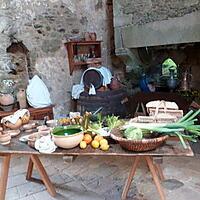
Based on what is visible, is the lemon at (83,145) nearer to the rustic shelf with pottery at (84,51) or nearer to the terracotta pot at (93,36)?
the rustic shelf with pottery at (84,51)

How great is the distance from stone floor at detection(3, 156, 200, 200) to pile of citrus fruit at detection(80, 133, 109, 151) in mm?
438

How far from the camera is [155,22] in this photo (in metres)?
4.54

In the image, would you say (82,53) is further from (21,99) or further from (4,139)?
(4,139)

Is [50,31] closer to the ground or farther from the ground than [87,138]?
farther from the ground

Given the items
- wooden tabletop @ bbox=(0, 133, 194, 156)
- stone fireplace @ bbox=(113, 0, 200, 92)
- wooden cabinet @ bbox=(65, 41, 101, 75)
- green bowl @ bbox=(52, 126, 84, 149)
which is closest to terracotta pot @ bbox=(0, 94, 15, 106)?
wooden cabinet @ bbox=(65, 41, 101, 75)

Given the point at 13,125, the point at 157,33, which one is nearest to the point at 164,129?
the point at 13,125

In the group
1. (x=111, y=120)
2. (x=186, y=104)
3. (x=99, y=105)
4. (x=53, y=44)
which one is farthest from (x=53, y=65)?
(x=111, y=120)

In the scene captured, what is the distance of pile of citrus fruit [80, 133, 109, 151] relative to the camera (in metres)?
2.06

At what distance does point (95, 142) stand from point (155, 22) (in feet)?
9.94

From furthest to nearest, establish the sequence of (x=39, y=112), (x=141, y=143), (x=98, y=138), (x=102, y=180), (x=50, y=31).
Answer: (x=50, y=31)
(x=39, y=112)
(x=102, y=180)
(x=98, y=138)
(x=141, y=143)

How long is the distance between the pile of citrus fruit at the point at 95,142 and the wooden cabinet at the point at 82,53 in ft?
10.0

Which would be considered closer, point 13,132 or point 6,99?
point 13,132

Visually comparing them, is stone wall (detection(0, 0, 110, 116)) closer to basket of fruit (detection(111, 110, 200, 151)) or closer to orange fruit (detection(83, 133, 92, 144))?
orange fruit (detection(83, 133, 92, 144))

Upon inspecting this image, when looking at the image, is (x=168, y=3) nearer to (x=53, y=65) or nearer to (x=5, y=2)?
(x=53, y=65)
